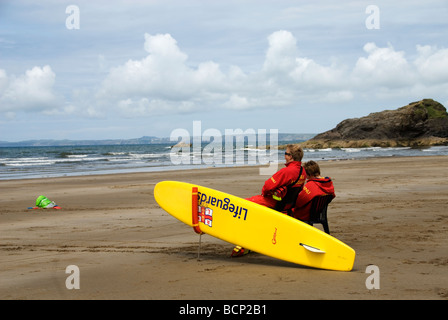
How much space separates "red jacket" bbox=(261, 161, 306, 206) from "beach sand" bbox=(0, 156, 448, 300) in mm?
828

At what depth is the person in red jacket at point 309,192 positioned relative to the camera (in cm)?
548

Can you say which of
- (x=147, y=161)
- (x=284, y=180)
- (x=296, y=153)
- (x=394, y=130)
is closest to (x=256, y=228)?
(x=284, y=180)

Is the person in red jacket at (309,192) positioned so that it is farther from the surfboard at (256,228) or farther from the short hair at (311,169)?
the surfboard at (256,228)

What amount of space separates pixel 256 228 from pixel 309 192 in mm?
793

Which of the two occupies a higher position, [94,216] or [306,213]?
[306,213]

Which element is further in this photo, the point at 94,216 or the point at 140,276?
the point at 94,216

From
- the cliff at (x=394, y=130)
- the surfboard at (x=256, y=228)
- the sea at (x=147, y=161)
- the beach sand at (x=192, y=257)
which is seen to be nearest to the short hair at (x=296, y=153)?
the surfboard at (x=256, y=228)

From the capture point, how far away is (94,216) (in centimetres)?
922

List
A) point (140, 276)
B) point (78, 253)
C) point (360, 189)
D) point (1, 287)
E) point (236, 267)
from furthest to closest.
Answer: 1. point (360, 189)
2. point (78, 253)
3. point (236, 267)
4. point (140, 276)
5. point (1, 287)

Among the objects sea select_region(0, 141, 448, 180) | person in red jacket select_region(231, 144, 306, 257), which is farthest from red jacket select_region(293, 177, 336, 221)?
sea select_region(0, 141, 448, 180)

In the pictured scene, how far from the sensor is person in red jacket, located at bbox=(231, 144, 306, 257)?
5195 mm

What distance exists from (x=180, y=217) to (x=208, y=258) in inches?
33.7
